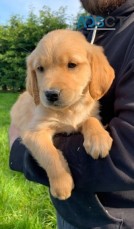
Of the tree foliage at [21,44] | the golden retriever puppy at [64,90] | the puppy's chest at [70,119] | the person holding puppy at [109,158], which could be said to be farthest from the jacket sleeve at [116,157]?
the tree foliage at [21,44]

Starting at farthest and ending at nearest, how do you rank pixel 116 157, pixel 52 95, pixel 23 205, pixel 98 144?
1. pixel 23 205
2. pixel 52 95
3. pixel 98 144
4. pixel 116 157

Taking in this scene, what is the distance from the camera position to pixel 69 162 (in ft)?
6.81

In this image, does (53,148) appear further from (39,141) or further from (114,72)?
(114,72)

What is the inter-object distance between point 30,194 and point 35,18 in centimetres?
2200

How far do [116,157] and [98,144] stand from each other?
5.9 inches

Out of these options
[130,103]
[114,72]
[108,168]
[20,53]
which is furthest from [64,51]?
[20,53]

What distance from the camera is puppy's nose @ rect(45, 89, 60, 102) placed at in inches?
92.9

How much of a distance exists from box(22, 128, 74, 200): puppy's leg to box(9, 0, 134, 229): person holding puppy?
0.04m

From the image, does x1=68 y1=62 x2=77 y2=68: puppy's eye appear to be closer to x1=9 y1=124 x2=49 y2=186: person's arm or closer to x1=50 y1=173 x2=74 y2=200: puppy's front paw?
x1=9 y1=124 x2=49 y2=186: person's arm

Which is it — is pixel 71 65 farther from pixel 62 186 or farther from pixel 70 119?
pixel 62 186

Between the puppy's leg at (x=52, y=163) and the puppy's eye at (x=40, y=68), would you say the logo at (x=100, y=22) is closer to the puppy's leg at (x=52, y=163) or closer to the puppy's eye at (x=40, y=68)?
the puppy's eye at (x=40, y=68)

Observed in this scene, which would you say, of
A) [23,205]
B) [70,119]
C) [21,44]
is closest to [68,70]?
[70,119]

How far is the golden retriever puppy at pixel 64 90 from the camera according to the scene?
2.33 metres

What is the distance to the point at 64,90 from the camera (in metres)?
2.40
